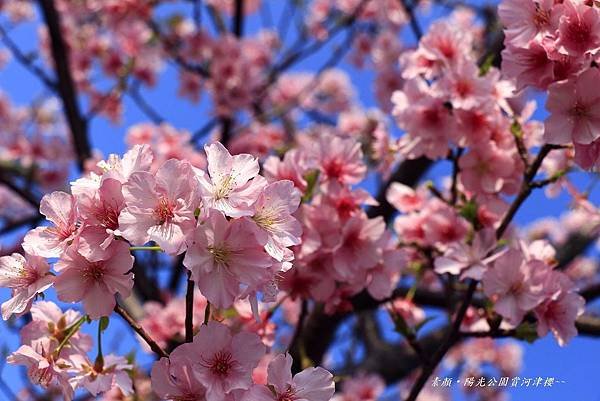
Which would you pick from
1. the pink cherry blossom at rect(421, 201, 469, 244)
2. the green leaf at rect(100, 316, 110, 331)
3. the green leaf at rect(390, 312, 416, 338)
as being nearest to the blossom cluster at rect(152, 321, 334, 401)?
the green leaf at rect(100, 316, 110, 331)

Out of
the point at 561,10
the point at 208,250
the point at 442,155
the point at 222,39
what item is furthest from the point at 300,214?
the point at 222,39

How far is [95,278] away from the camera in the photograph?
1.13 m

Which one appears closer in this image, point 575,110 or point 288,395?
point 288,395

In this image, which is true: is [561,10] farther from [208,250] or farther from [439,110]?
[208,250]

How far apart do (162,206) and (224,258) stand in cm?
14

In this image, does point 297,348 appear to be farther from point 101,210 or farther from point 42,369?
point 101,210

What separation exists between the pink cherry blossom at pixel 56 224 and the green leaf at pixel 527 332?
1.13m

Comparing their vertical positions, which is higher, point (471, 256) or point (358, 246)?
point (358, 246)

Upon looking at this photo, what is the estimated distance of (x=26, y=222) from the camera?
13.1 feet

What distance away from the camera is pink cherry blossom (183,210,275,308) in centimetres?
105

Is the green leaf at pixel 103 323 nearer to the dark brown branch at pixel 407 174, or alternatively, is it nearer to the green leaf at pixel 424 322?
the green leaf at pixel 424 322

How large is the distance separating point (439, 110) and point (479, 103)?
0.40 feet

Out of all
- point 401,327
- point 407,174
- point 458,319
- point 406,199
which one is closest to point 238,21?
point 407,174

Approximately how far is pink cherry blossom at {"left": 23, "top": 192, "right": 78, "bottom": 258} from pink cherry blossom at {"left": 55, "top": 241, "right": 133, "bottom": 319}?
41mm
